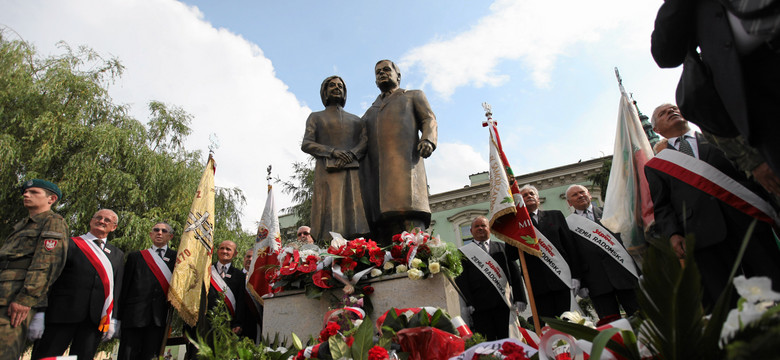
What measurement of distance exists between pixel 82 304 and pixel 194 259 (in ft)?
4.29

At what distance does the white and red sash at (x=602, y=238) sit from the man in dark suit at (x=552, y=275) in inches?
5.2

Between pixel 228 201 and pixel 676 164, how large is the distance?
13716 mm

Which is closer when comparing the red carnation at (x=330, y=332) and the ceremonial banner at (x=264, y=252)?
the red carnation at (x=330, y=332)

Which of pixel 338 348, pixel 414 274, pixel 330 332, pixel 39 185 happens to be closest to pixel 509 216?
pixel 414 274

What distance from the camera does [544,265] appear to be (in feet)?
15.9

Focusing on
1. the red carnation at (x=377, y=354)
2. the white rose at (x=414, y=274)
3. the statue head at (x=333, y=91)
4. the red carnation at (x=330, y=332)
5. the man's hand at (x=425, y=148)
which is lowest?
the red carnation at (x=377, y=354)

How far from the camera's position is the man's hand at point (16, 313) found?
12.5 ft

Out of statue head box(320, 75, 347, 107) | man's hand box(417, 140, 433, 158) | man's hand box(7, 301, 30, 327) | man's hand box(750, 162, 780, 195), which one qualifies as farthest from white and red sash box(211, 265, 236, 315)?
man's hand box(750, 162, 780, 195)

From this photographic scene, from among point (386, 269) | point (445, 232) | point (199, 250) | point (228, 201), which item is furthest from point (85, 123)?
point (445, 232)

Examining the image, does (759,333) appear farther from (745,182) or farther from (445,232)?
(445,232)

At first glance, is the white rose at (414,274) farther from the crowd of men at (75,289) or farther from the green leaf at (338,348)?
the crowd of men at (75,289)

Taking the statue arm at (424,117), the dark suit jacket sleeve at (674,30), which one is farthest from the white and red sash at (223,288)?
the dark suit jacket sleeve at (674,30)

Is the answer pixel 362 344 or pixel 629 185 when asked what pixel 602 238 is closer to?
pixel 629 185

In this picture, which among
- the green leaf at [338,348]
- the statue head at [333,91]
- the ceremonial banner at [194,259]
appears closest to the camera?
the green leaf at [338,348]
